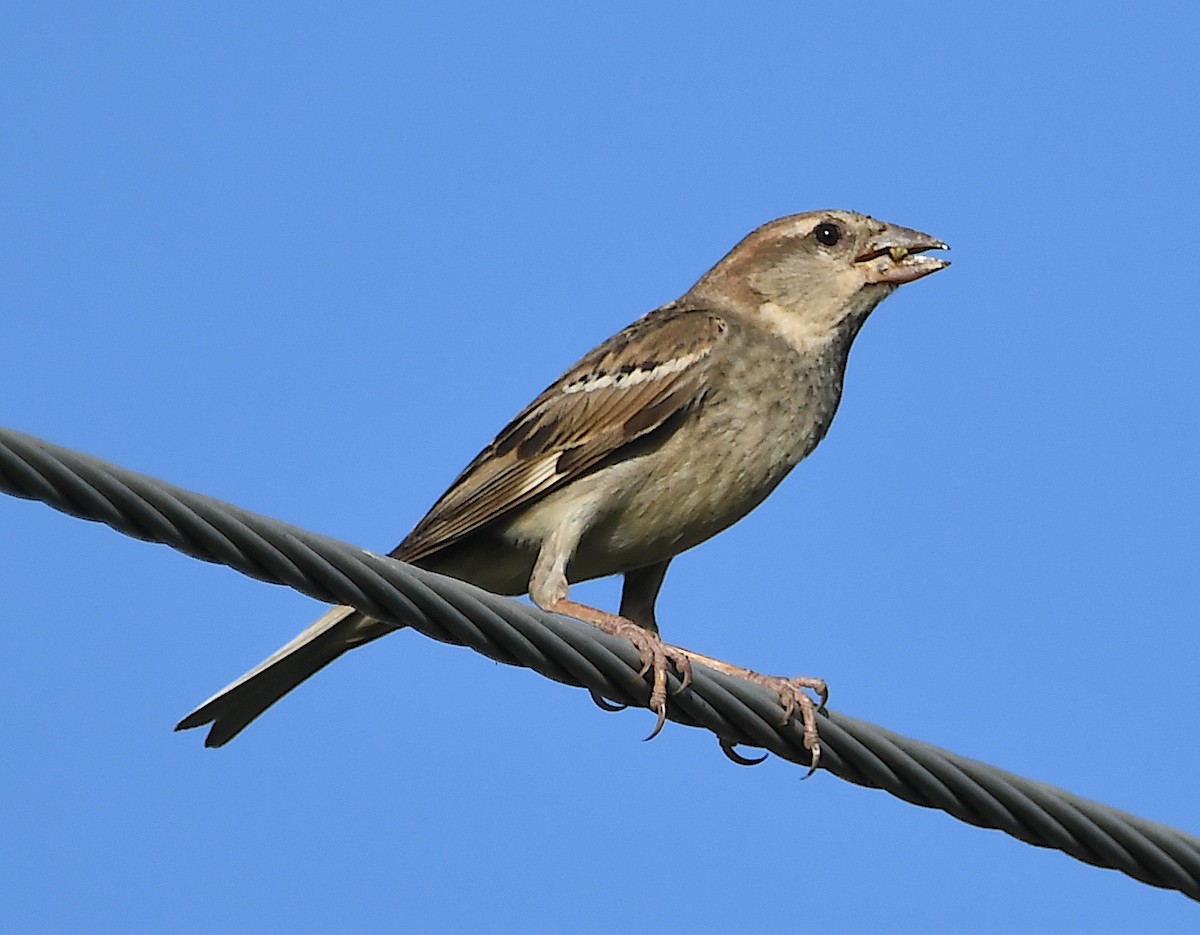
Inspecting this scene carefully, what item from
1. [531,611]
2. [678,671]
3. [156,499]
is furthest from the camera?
[678,671]

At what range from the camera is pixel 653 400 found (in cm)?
766

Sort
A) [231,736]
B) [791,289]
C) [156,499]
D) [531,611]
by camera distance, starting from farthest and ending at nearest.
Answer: [791,289]
[231,736]
[531,611]
[156,499]

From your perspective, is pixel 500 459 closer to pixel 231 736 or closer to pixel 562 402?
pixel 562 402

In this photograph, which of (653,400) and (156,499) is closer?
(156,499)

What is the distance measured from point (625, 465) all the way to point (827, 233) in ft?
5.50

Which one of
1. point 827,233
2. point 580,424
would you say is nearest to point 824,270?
point 827,233

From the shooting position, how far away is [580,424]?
779 centimetres

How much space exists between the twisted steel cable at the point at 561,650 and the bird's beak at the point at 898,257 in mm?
3165

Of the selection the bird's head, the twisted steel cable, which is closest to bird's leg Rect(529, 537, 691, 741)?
the twisted steel cable

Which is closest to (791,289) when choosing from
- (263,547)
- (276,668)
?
(276,668)

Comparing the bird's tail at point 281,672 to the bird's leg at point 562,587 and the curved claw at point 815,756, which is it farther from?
the curved claw at point 815,756

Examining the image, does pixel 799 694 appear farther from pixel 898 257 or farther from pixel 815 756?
pixel 898 257

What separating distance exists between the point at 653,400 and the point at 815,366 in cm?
83

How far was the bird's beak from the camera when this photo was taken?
8273mm
